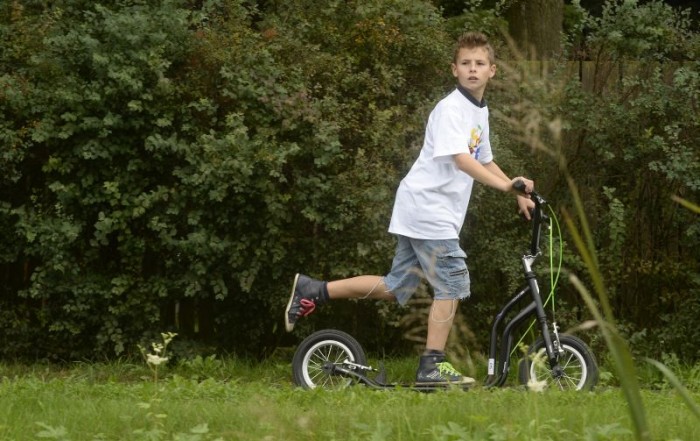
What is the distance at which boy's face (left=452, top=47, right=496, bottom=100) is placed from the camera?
625 cm

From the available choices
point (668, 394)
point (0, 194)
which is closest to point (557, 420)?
point (668, 394)

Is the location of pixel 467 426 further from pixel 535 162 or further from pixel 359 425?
pixel 535 162

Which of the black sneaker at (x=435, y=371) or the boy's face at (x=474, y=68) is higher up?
the boy's face at (x=474, y=68)

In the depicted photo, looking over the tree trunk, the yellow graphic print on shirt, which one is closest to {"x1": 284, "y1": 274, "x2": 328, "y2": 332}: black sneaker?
the yellow graphic print on shirt

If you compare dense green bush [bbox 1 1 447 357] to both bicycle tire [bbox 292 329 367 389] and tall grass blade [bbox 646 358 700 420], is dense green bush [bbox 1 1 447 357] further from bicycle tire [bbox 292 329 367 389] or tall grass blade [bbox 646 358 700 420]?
Answer: tall grass blade [bbox 646 358 700 420]

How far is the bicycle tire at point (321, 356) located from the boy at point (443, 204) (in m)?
0.29

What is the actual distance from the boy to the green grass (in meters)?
0.61

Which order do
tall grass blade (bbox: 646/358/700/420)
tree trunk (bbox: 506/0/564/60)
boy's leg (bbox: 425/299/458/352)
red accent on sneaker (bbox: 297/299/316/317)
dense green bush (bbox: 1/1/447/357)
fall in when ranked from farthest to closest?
tree trunk (bbox: 506/0/564/60)
dense green bush (bbox: 1/1/447/357)
red accent on sneaker (bbox: 297/299/316/317)
boy's leg (bbox: 425/299/458/352)
tall grass blade (bbox: 646/358/700/420)

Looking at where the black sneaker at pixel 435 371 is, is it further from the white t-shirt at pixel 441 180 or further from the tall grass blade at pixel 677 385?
the tall grass blade at pixel 677 385

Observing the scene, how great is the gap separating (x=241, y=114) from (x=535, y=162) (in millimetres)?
2178

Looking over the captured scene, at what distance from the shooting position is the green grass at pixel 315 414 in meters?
3.96

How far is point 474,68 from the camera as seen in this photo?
20.5 feet

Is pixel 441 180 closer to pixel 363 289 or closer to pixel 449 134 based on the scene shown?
pixel 449 134

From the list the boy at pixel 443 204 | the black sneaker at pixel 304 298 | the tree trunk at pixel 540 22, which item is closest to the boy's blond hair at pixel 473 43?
the boy at pixel 443 204
